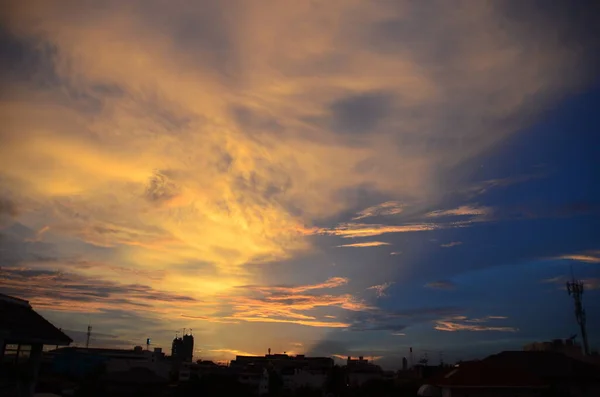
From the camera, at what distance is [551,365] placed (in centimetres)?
4075

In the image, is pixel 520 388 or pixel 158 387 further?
pixel 158 387

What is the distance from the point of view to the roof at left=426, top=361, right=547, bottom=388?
29438mm

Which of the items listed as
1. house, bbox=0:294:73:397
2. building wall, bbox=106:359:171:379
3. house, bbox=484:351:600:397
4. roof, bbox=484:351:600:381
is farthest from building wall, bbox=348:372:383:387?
house, bbox=0:294:73:397

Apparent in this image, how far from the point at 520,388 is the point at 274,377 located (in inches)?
2141

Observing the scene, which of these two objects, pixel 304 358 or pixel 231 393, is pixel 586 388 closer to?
pixel 231 393

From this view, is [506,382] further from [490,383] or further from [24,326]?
[24,326]

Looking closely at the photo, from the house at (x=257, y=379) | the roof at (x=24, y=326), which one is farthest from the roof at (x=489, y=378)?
the house at (x=257, y=379)

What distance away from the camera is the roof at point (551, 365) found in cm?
3700

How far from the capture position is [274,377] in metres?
76.6

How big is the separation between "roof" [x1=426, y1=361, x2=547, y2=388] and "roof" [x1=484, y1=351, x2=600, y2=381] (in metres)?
3.10

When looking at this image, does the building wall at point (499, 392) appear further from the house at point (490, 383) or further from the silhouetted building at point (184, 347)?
the silhouetted building at point (184, 347)

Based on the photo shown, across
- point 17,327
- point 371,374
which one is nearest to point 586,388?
point 17,327

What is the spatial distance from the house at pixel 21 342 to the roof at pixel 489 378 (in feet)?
82.3

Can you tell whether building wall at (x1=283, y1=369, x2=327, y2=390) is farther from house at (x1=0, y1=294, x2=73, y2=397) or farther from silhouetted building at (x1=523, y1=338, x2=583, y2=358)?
house at (x1=0, y1=294, x2=73, y2=397)
